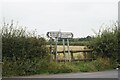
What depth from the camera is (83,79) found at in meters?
14.0

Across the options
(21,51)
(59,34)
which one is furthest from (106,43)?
(21,51)

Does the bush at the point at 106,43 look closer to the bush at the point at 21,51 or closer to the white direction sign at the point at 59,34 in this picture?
the white direction sign at the point at 59,34

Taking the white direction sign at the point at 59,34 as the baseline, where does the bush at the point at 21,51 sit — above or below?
below

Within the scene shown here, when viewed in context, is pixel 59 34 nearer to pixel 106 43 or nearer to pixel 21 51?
pixel 106 43

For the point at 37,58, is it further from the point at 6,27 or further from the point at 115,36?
the point at 115,36

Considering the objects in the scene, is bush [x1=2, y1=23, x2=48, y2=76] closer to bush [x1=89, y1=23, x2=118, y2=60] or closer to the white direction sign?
the white direction sign

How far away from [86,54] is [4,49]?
24.3ft

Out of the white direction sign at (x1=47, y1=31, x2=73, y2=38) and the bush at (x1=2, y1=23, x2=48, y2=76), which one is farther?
the white direction sign at (x1=47, y1=31, x2=73, y2=38)

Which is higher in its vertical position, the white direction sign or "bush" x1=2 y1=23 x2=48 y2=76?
the white direction sign

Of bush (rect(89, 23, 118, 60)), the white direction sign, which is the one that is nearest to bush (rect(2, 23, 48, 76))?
the white direction sign

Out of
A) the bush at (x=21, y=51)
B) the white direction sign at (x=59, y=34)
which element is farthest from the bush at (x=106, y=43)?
the bush at (x=21, y=51)

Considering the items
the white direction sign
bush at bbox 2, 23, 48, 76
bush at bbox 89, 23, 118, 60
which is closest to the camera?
bush at bbox 2, 23, 48, 76

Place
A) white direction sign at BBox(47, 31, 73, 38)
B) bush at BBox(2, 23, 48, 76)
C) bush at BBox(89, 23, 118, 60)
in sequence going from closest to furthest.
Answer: bush at BBox(2, 23, 48, 76)
white direction sign at BBox(47, 31, 73, 38)
bush at BBox(89, 23, 118, 60)

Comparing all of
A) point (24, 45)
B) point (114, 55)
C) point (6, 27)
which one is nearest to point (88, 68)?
point (114, 55)
